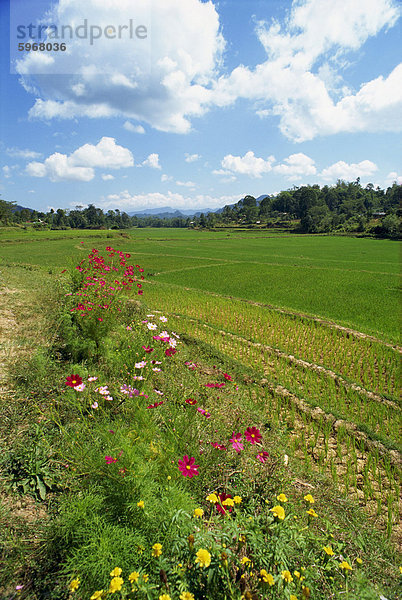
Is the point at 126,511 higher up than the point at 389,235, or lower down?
lower down

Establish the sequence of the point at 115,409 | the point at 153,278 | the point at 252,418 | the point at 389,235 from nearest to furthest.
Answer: the point at 115,409, the point at 252,418, the point at 153,278, the point at 389,235

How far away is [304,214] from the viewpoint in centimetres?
9031

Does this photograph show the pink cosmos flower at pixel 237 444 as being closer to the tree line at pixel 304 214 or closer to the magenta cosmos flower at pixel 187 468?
the magenta cosmos flower at pixel 187 468

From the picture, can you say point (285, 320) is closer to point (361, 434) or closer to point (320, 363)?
point (320, 363)

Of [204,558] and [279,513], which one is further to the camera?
[279,513]

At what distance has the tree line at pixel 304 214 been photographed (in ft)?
239

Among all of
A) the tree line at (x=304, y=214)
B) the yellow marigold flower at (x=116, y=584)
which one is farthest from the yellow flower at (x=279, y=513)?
the tree line at (x=304, y=214)

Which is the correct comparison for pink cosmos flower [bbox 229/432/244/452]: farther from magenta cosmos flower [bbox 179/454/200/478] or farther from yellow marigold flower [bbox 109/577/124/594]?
yellow marigold flower [bbox 109/577/124/594]

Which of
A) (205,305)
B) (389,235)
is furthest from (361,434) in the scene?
(389,235)

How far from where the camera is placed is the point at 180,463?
86.5 inches

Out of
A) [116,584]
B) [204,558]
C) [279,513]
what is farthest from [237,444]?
[116,584]

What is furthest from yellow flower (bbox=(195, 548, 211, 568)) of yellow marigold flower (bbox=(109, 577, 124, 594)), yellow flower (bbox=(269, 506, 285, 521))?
yellow flower (bbox=(269, 506, 285, 521))

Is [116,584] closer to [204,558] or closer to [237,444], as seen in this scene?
[204,558]

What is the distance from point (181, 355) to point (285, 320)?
514 centimetres
